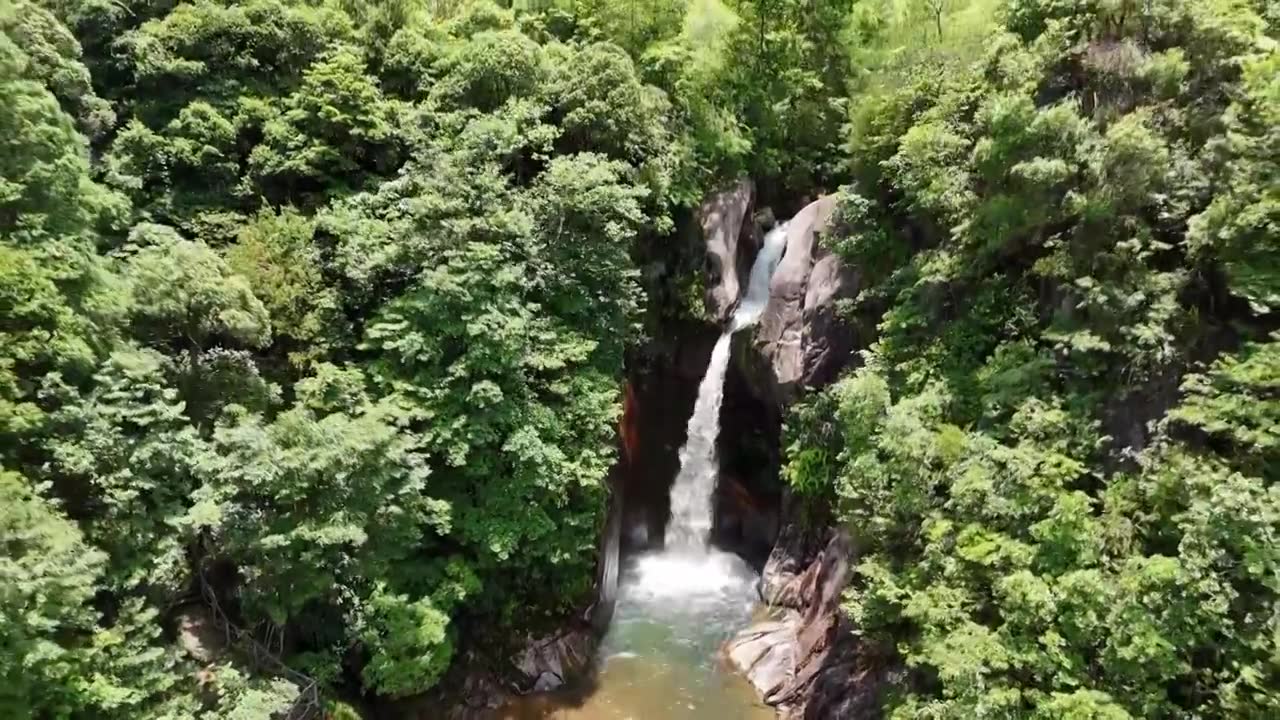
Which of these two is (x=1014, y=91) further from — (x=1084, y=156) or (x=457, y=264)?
(x=457, y=264)

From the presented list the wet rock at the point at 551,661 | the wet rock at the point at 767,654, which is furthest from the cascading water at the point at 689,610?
the wet rock at the point at 551,661

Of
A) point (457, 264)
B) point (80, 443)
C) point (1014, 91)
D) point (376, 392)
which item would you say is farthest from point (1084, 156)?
point (80, 443)

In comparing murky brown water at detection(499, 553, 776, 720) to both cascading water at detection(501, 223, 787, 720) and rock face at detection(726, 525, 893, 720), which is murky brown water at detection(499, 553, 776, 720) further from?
rock face at detection(726, 525, 893, 720)

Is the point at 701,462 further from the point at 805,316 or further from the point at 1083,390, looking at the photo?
the point at 1083,390

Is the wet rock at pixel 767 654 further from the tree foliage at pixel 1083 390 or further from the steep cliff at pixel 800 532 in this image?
the tree foliage at pixel 1083 390

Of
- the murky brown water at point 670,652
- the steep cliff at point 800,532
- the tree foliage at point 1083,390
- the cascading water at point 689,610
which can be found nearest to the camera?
the tree foliage at point 1083,390

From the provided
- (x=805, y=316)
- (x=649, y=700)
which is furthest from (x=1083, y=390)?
(x=649, y=700)

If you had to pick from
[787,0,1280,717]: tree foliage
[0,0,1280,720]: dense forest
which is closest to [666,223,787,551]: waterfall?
[0,0,1280,720]: dense forest
